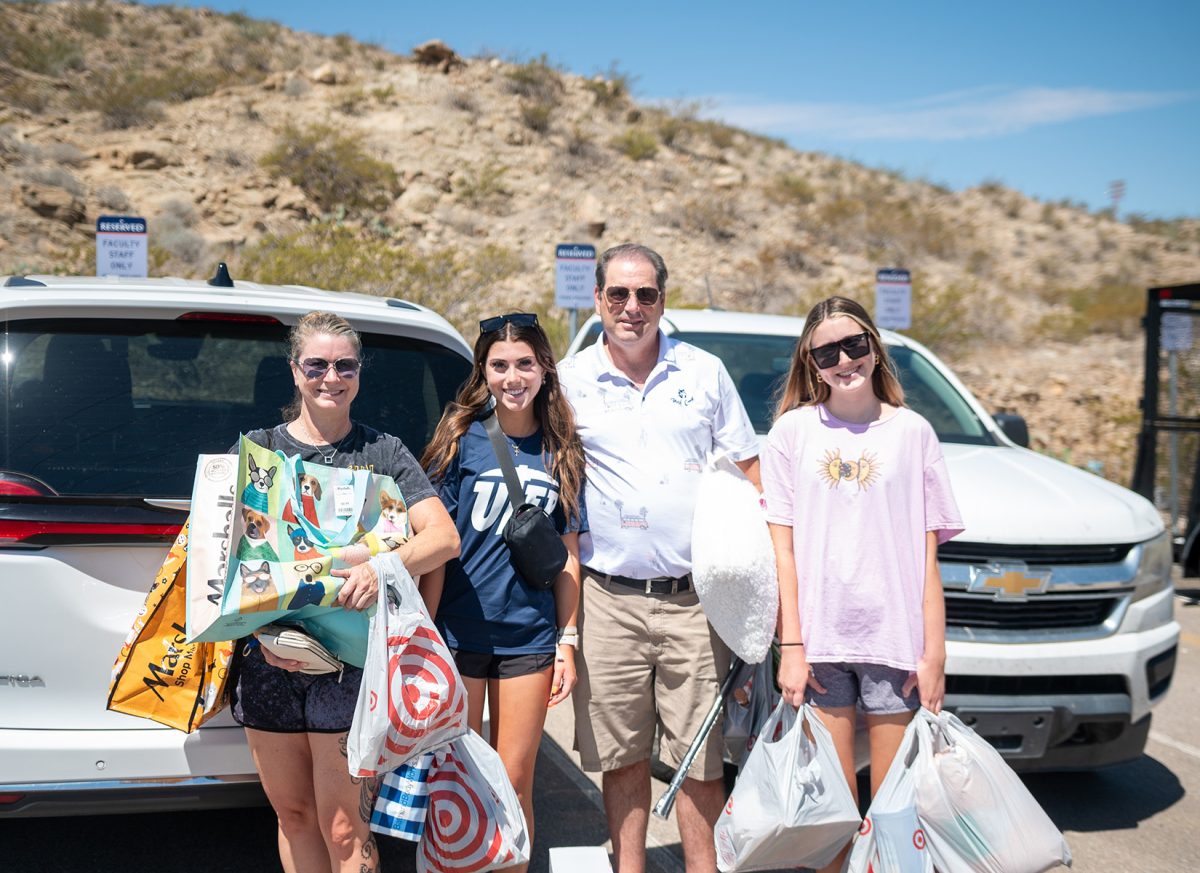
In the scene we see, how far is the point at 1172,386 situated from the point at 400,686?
8.24m

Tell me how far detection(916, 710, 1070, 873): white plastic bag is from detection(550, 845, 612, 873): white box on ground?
2.93ft

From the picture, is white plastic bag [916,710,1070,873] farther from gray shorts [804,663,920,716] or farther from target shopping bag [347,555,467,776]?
target shopping bag [347,555,467,776]

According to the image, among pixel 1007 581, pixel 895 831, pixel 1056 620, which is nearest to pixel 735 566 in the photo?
pixel 895 831

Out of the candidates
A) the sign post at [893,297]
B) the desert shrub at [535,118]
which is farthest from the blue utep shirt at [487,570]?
the desert shrub at [535,118]

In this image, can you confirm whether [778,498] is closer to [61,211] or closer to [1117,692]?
[1117,692]

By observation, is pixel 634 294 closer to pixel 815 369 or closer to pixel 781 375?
pixel 815 369

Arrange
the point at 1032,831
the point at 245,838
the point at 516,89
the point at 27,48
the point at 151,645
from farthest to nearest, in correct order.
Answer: the point at 516,89, the point at 27,48, the point at 245,838, the point at 1032,831, the point at 151,645

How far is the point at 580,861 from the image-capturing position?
269 centimetres

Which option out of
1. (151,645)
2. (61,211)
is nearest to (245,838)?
(151,645)

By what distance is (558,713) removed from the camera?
213 inches

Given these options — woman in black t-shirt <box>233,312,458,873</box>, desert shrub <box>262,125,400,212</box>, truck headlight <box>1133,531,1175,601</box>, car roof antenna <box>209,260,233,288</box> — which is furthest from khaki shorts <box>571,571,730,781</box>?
desert shrub <box>262,125,400,212</box>

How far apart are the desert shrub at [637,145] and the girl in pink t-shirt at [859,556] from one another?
26.7 meters

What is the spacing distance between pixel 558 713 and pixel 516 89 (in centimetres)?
2751

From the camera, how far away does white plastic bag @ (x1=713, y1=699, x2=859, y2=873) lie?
278 centimetres
